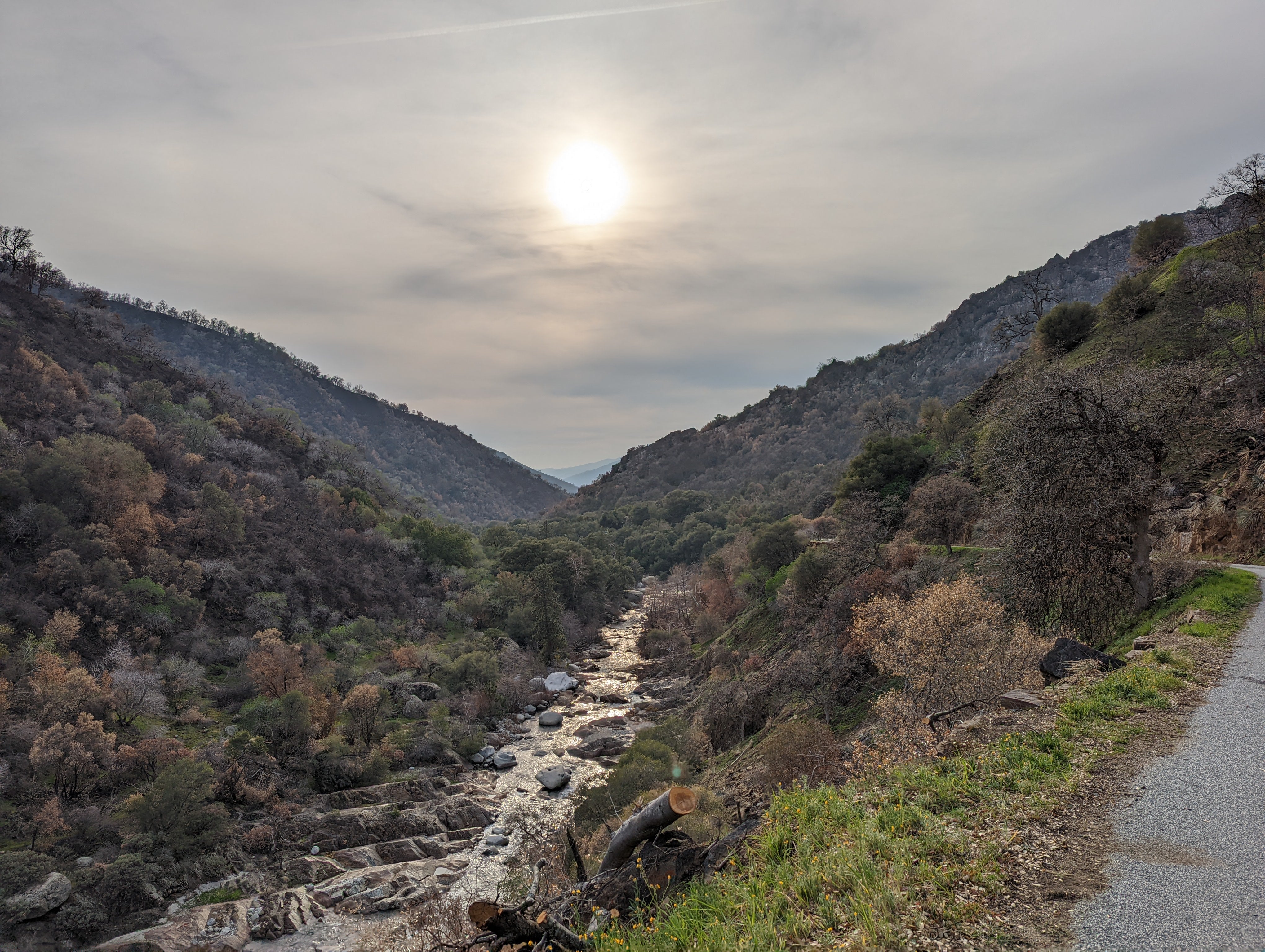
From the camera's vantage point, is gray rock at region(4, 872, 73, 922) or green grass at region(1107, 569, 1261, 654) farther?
gray rock at region(4, 872, 73, 922)

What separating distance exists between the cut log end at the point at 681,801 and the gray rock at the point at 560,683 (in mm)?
43120

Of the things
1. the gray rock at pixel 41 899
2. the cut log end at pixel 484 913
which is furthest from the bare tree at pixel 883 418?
the gray rock at pixel 41 899

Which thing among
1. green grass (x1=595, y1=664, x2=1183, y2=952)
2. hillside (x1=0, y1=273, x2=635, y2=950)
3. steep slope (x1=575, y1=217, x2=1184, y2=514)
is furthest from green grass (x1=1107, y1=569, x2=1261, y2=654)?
steep slope (x1=575, y1=217, x2=1184, y2=514)

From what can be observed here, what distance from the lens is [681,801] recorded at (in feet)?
23.1

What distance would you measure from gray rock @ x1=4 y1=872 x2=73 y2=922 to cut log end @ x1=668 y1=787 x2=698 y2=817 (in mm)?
27657

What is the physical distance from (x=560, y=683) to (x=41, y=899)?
3174 centimetres

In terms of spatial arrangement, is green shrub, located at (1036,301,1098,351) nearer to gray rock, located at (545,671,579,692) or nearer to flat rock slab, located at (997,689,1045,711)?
flat rock slab, located at (997,689,1045,711)

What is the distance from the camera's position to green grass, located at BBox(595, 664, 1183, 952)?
4.86 metres

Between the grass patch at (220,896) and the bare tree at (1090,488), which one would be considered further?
the grass patch at (220,896)

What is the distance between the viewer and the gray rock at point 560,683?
47.5 meters

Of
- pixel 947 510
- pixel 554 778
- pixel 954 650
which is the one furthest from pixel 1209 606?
pixel 554 778

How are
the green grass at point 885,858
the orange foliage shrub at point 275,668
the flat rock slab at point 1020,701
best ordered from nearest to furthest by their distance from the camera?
the green grass at point 885,858, the flat rock slab at point 1020,701, the orange foliage shrub at point 275,668

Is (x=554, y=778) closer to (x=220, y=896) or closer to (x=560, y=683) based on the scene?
(x=220, y=896)

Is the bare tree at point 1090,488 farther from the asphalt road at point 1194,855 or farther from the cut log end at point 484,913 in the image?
the cut log end at point 484,913
